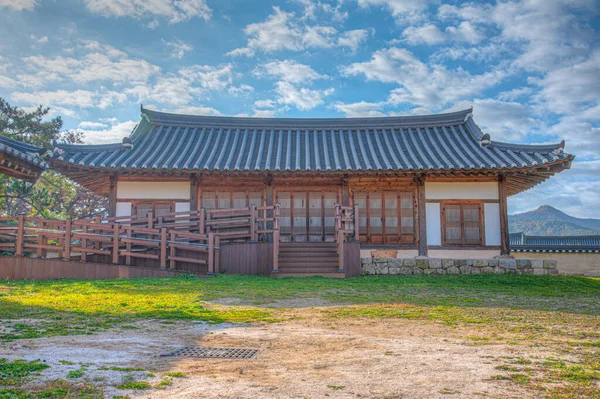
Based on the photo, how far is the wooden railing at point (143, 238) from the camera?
1431 centimetres

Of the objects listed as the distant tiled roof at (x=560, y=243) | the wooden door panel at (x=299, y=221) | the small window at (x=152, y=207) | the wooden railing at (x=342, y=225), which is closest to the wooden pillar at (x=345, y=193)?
the wooden railing at (x=342, y=225)

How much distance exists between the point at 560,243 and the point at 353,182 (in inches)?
777

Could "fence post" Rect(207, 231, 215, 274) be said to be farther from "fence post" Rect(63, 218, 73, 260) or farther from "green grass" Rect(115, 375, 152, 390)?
"green grass" Rect(115, 375, 152, 390)

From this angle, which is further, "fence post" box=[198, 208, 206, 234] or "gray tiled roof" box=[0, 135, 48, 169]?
"fence post" box=[198, 208, 206, 234]

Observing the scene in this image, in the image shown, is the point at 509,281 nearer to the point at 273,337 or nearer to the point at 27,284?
the point at 273,337

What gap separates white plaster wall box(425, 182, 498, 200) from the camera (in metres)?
18.1

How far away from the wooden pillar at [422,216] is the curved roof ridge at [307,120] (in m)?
4.42

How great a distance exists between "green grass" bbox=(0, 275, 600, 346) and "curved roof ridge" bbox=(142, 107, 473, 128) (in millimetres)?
9016

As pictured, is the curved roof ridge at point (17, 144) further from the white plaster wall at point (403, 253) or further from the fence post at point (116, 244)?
the white plaster wall at point (403, 253)

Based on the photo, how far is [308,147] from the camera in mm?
20172

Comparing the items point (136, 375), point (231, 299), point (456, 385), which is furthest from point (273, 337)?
point (231, 299)

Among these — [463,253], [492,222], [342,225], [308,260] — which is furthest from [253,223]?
[492,222]

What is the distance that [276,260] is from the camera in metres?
15.1

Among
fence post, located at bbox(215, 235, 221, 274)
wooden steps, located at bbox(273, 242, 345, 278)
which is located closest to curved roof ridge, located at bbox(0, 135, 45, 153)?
fence post, located at bbox(215, 235, 221, 274)
